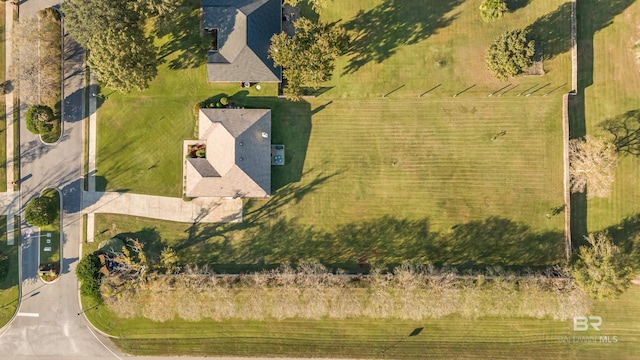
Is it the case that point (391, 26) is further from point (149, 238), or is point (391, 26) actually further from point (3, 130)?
point (3, 130)

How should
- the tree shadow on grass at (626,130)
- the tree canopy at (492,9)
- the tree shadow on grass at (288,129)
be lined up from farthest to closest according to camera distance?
the tree shadow on grass at (288,129)
the tree shadow on grass at (626,130)
the tree canopy at (492,9)

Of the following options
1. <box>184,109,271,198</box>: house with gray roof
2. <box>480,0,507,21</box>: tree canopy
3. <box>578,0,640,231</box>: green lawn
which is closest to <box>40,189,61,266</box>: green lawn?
<box>184,109,271,198</box>: house with gray roof

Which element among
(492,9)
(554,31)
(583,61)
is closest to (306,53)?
(492,9)

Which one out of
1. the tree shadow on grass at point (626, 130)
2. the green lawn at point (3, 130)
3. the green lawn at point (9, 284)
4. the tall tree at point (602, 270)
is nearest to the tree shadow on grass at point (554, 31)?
the tree shadow on grass at point (626, 130)

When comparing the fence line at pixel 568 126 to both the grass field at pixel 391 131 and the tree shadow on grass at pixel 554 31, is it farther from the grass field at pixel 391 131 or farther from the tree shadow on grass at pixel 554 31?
the grass field at pixel 391 131

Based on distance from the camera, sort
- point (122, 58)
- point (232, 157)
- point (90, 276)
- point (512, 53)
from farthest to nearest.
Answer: point (90, 276) → point (232, 157) → point (512, 53) → point (122, 58)
